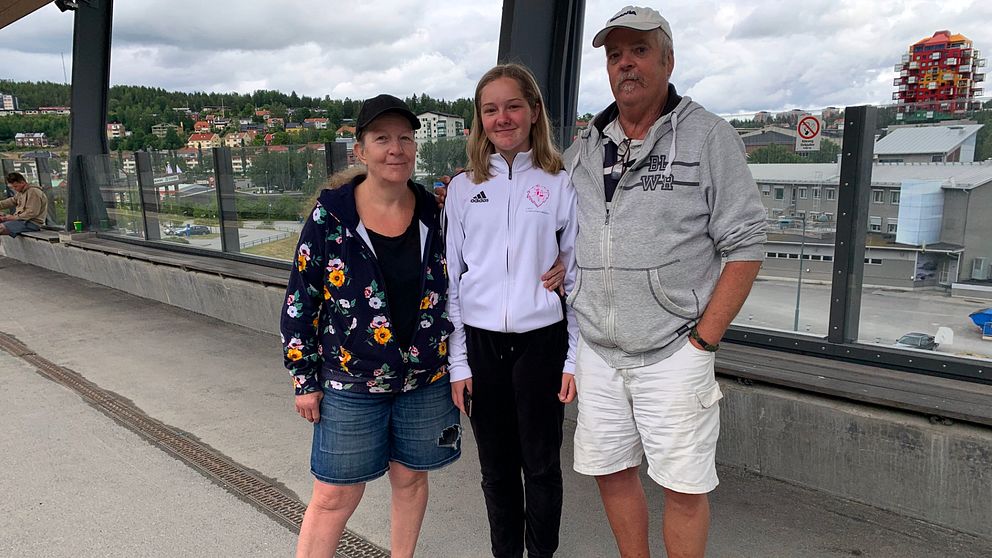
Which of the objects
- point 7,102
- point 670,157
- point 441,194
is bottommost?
point 441,194

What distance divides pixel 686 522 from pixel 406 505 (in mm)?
978

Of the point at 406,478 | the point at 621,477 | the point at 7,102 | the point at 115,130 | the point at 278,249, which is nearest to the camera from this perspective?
the point at 621,477

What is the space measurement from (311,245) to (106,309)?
6819 mm

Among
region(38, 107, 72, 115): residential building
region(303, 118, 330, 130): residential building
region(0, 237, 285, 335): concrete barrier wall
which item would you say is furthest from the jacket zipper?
region(38, 107, 72, 115): residential building

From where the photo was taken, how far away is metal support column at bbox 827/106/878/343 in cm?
321

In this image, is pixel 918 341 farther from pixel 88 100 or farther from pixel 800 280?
pixel 88 100

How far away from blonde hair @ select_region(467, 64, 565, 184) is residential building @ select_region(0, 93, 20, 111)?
13.9m

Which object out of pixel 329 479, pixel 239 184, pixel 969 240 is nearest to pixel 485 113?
pixel 329 479

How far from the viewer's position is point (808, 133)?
3363 millimetres

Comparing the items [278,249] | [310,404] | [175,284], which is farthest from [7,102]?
[310,404]

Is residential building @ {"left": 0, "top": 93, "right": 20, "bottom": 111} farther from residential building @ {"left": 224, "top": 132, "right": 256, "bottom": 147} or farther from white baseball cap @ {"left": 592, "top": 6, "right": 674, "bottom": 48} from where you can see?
white baseball cap @ {"left": 592, "top": 6, "right": 674, "bottom": 48}

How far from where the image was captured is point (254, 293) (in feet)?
21.0

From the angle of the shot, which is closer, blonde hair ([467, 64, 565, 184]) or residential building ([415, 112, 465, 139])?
blonde hair ([467, 64, 565, 184])

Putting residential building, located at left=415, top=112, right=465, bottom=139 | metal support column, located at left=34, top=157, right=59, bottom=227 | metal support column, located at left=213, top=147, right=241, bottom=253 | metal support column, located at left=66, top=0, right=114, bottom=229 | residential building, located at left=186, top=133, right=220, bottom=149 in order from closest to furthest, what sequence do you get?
residential building, located at left=415, top=112, right=465, bottom=139 < metal support column, located at left=213, top=147, right=241, bottom=253 < residential building, located at left=186, top=133, right=220, bottom=149 < metal support column, located at left=66, top=0, right=114, bottom=229 < metal support column, located at left=34, top=157, right=59, bottom=227
